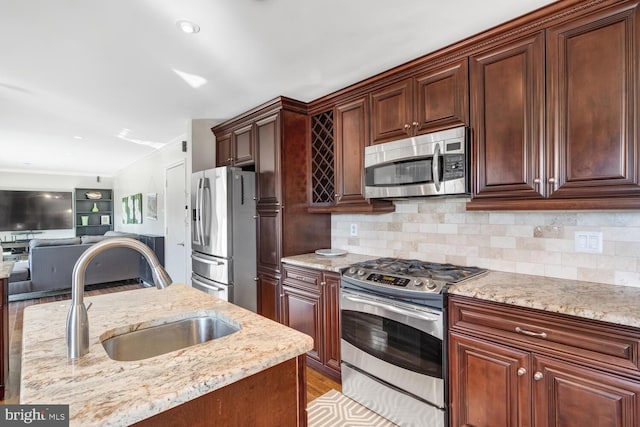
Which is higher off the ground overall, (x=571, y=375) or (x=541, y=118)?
(x=541, y=118)

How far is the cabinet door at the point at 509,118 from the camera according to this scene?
5.83 ft

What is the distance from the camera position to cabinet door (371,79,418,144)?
234 centimetres

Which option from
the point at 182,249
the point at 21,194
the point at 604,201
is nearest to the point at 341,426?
the point at 604,201

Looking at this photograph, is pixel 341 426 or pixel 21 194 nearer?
pixel 341 426

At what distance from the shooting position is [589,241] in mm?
1844

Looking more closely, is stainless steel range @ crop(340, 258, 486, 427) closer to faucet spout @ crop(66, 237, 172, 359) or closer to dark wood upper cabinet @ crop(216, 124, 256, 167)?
faucet spout @ crop(66, 237, 172, 359)

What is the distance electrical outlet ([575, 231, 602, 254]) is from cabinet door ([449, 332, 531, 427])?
78cm

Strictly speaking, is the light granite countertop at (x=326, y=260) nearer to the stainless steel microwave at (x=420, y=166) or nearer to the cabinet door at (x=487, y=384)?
the stainless steel microwave at (x=420, y=166)

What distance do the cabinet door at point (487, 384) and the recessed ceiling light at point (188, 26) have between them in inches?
90.3

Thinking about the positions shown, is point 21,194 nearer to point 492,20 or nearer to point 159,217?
point 159,217

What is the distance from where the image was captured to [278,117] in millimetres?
3010

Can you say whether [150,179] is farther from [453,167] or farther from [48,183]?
[453,167]

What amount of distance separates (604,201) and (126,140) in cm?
559

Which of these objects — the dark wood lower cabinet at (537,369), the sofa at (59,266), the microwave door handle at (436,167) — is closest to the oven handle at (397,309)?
the dark wood lower cabinet at (537,369)
